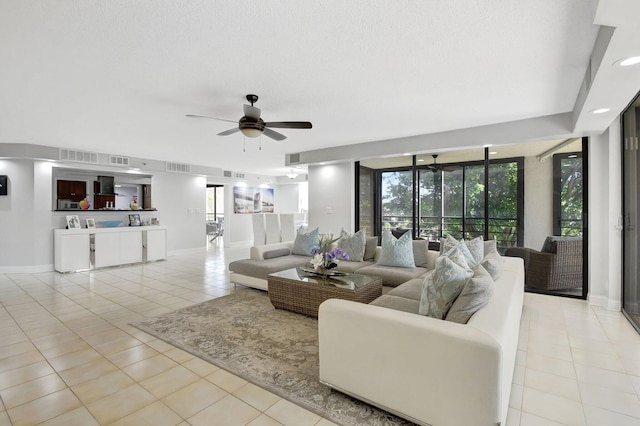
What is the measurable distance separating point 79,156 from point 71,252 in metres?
1.99

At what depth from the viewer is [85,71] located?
9.11ft

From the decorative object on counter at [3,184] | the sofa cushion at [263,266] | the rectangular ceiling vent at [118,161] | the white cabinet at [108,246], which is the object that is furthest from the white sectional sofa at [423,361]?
the decorative object on counter at [3,184]

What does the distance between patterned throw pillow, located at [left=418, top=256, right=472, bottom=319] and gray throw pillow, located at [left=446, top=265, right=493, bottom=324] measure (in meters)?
0.07

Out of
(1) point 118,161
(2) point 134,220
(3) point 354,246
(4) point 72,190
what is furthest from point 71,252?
(3) point 354,246

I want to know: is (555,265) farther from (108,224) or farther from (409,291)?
(108,224)

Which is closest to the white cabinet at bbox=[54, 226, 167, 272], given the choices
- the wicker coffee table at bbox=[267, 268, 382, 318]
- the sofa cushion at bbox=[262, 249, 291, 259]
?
the sofa cushion at bbox=[262, 249, 291, 259]

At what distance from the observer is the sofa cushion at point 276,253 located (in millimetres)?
5127

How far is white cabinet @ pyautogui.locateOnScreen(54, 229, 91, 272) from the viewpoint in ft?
19.9

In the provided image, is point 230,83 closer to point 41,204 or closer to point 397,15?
point 397,15

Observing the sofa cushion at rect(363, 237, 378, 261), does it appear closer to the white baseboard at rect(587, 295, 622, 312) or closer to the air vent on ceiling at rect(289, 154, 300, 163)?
the air vent on ceiling at rect(289, 154, 300, 163)

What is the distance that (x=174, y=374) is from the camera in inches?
93.4

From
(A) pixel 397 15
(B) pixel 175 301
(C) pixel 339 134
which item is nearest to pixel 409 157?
(C) pixel 339 134

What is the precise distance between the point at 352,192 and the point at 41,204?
6.36m

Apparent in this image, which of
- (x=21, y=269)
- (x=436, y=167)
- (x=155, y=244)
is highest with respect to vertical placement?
(x=436, y=167)
